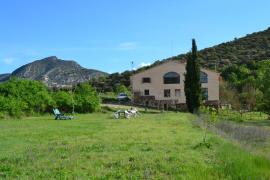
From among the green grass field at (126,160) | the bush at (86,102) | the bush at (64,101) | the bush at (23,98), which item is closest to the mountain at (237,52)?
the bush at (86,102)

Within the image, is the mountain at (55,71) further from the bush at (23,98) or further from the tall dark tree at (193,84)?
the bush at (23,98)

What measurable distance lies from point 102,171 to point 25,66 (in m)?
95.3

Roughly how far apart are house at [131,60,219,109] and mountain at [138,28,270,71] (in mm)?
25302

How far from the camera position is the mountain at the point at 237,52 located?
98.2 meters

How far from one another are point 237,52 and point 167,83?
3950 cm

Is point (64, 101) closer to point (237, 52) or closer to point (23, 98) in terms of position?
point (23, 98)

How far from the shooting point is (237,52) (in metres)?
106

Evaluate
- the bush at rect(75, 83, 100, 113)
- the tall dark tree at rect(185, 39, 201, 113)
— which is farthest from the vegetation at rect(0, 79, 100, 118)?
Result: the tall dark tree at rect(185, 39, 201, 113)

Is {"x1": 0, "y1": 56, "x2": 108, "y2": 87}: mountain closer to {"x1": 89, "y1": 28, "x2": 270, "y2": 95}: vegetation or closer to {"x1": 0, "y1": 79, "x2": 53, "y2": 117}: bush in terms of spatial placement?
{"x1": 89, "y1": 28, "x2": 270, "y2": 95}: vegetation

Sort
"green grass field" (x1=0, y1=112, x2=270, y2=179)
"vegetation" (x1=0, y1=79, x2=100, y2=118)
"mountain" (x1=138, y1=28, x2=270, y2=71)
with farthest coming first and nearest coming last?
"mountain" (x1=138, y1=28, x2=270, y2=71)
"vegetation" (x1=0, y1=79, x2=100, y2=118)
"green grass field" (x1=0, y1=112, x2=270, y2=179)

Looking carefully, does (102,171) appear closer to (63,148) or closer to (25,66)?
(63,148)

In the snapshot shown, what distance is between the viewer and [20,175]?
35.7 feet

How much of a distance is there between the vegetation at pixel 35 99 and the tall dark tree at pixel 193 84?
1051 centimetres

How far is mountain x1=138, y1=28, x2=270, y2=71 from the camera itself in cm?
9817
